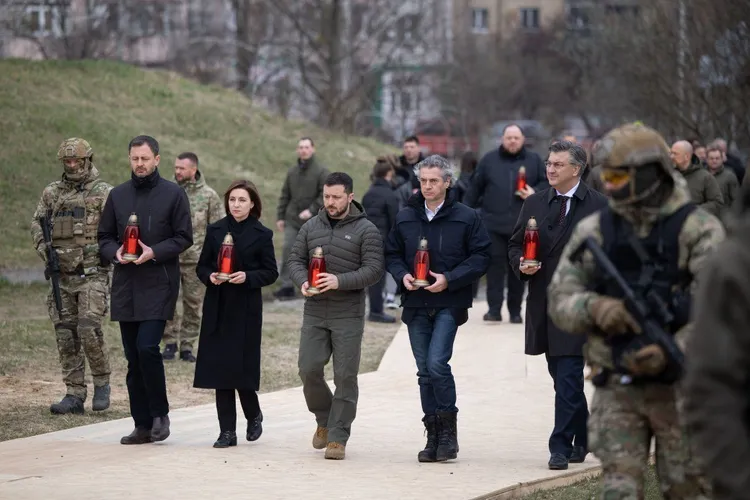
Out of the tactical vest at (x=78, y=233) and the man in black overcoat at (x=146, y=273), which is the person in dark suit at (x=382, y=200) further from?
the man in black overcoat at (x=146, y=273)

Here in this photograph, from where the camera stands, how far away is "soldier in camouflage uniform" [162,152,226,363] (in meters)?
14.0

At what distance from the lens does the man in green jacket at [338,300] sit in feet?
30.6

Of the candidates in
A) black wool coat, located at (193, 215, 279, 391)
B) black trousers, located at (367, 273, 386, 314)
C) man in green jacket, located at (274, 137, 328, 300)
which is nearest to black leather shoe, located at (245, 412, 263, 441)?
black wool coat, located at (193, 215, 279, 391)

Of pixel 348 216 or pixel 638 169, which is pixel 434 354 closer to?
pixel 348 216

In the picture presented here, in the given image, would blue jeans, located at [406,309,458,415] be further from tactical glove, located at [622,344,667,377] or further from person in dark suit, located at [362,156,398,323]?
person in dark suit, located at [362,156,398,323]

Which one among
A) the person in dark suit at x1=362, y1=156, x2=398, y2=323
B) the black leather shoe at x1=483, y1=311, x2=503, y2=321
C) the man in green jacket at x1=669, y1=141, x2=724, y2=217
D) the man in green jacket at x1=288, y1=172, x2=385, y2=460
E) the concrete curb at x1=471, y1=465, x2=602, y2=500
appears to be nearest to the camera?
the concrete curb at x1=471, y1=465, x2=602, y2=500

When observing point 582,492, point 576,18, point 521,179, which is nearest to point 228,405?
point 582,492

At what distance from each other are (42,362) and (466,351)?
13.8ft

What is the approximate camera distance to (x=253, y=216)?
32.5 feet

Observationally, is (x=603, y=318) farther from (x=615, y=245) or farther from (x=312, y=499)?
(x=312, y=499)

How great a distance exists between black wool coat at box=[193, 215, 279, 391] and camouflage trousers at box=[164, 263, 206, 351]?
4.51m

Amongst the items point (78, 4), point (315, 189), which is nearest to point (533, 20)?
point (78, 4)

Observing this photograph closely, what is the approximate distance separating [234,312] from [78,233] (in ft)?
6.22

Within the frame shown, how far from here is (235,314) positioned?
31.7ft
